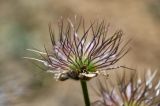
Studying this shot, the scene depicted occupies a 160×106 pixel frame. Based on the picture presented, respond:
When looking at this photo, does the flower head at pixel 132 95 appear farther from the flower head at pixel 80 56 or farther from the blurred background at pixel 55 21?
the blurred background at pixel 55 21

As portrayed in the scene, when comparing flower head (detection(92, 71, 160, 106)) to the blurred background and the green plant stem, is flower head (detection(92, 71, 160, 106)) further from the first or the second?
the blurred background

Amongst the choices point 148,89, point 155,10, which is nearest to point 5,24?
point 155,10

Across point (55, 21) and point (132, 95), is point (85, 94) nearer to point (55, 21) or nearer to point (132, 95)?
point (132, 95)

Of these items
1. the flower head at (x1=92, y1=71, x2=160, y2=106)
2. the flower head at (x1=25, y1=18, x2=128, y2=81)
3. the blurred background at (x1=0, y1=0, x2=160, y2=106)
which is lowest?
the flower head at (x1=92, y1=71, x2=160, y2=106)

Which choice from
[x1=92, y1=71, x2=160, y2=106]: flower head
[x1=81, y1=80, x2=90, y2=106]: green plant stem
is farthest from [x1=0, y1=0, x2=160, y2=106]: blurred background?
[x1=81, y1=80, x2=90, y2=106]: green plant stem

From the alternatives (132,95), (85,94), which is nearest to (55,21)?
(132,95)

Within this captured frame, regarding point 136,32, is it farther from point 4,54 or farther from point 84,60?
point 84,60
